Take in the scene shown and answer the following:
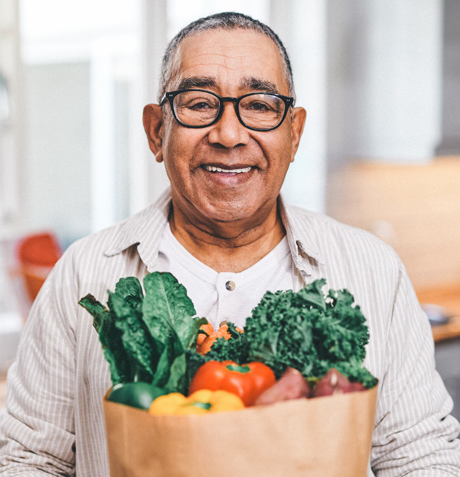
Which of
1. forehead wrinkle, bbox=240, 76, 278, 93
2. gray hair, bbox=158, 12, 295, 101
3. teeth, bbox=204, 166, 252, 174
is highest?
gray hair, bbox=158, 12, 295, 101

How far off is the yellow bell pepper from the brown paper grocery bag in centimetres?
1

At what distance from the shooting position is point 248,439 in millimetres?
758

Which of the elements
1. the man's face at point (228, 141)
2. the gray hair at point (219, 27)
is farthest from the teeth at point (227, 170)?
the gray hair at point (219, 27)

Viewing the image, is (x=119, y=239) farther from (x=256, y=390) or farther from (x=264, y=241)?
(x=256, y=390)

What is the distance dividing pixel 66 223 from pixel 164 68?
2972 millimetres

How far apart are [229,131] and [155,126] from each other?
292mm

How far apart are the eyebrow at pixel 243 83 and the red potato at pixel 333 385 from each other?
629 mm

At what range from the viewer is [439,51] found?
347 centimetres

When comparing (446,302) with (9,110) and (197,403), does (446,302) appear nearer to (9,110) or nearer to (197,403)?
(9,110)

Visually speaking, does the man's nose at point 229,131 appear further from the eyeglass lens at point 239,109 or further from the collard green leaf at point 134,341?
the collard green leaf at point 134,341

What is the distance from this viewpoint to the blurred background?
3.58 meters

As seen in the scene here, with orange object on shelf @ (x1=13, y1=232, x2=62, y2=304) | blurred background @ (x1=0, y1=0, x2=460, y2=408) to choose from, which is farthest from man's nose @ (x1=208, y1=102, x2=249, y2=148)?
blurred background @ (x1=0, y1=0, x2=460, y2=408)

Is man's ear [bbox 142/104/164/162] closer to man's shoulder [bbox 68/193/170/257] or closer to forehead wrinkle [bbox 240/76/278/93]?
man's shoulder [bbox 68/193/170/257]

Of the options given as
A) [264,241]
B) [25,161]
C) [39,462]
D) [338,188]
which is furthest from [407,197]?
[39,462]
